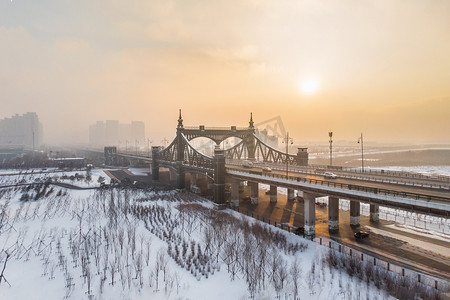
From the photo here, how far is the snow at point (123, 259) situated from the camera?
2083cm

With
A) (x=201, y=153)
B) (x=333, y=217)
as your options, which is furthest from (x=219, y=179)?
(x=333, y=217)

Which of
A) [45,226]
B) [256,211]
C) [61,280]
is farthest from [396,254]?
[45,226]

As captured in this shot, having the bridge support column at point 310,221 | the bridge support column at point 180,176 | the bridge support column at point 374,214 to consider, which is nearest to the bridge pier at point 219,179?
the bridge support column at point 310,221

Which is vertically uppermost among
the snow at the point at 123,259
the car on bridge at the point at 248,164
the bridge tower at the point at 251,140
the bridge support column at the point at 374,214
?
the bridge tower at the point at 251,140

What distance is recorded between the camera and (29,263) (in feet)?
85.3

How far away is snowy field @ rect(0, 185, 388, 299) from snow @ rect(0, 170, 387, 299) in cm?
8

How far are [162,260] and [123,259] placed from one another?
426 cm

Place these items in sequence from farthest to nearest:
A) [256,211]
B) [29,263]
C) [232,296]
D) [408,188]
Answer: [256,211] → [408,188] → [29,263] → [232,296]

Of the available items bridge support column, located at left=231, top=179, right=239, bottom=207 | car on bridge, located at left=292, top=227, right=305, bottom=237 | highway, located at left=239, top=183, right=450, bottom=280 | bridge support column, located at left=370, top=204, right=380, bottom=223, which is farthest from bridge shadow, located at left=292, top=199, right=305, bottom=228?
bridge support column, located at left=231, top=179, right=239, bottom=207

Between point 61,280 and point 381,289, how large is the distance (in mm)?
24459

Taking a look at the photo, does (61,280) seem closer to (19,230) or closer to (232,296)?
(232,296)

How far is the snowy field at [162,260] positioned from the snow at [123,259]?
8 centimetres

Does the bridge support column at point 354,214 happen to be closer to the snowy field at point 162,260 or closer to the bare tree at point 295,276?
the snowy field at point 162,260

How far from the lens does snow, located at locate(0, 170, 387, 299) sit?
68.3 ft
